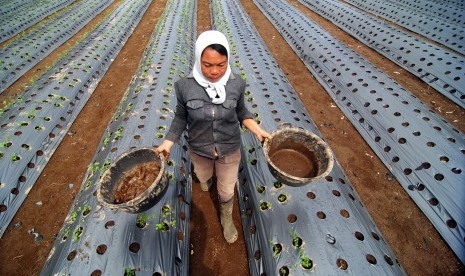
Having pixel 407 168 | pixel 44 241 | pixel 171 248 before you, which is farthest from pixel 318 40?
pixel 44 241

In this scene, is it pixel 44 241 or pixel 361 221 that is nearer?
pixel 361 221

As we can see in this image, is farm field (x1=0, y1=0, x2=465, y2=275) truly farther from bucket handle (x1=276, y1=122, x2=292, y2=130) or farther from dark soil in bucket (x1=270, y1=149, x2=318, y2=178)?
dark soil in bucket (x1=270, y1=149, x2=318, y2=178)

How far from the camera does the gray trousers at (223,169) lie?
2.63 metres

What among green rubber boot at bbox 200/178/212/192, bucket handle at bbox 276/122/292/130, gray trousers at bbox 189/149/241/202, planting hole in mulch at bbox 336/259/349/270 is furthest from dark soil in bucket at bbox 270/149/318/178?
green rubber boot at bbox 200/178/212/192

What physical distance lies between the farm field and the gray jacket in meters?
1.61

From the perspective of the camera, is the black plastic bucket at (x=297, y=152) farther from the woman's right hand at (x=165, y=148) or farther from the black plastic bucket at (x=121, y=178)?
the black plastic bucket at (x=121, y=178)

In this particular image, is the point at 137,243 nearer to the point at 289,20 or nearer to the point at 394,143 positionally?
the point at 394,143

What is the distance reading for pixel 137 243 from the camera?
2529mm

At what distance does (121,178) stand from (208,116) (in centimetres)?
108

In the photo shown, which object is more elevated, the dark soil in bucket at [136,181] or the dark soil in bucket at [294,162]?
the dark soil in bucket at [294,162]

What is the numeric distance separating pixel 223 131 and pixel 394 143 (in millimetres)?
3534

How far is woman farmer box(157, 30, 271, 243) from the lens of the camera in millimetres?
1891

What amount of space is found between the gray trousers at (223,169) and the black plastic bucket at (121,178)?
525mm

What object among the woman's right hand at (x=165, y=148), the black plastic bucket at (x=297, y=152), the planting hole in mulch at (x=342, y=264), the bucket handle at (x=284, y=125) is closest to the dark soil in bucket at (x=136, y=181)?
the woman's right hand at (x=165, y=148)
